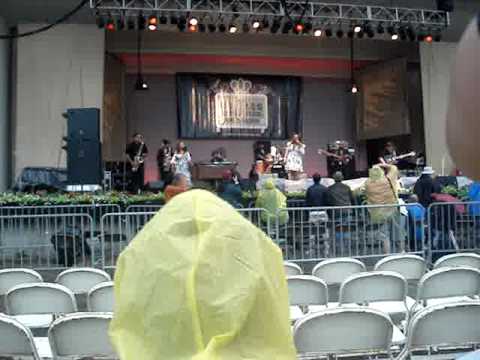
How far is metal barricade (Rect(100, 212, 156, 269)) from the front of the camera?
831 cm

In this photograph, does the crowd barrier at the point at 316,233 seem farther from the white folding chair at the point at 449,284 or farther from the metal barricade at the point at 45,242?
the white folding chair at the point at 449,284

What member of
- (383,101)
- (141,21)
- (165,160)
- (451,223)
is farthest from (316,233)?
(383,101)

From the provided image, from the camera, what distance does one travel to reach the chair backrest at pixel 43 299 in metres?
4.30

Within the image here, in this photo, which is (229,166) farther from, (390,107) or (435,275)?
(435,275)

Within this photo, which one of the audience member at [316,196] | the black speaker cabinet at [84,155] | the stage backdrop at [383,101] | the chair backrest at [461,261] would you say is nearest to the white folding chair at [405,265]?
the chair backrest at [461,261]

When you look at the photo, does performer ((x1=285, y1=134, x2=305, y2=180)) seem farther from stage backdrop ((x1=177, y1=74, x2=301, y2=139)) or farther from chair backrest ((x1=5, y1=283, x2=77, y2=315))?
chair backrest ((x1=5, y1=283, x2=77, y2=315))

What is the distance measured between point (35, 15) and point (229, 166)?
618 cm

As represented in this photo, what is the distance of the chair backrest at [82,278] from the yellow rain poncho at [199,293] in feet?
13.9

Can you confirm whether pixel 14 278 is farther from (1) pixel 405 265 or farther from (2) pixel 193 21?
(2) pixel 193 21

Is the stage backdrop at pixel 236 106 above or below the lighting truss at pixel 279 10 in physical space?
below

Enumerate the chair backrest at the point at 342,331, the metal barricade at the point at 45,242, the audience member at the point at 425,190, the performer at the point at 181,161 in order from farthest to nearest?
the performer at the point at 181,161 < the audience member at the point at 425,190 < the metal barricade at the point at 45,242 < the chair backrest at the point at 342,331

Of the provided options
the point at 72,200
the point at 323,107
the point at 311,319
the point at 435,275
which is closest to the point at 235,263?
the point at 311,319

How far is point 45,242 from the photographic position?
9508 millimetres

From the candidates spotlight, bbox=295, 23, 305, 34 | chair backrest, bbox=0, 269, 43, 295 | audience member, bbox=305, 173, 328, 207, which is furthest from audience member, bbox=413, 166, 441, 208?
chair backrest, bbox=0, 269, 43, 295
